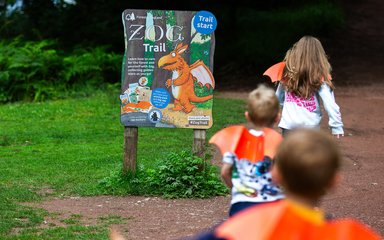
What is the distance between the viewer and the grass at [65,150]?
729cm

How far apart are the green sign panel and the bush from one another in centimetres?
42

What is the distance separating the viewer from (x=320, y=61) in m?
6.39

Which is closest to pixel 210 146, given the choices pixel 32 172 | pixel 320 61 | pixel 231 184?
pixel 32 172

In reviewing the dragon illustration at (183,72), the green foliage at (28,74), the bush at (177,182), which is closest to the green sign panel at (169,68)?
the dragon illustration at (183,72)

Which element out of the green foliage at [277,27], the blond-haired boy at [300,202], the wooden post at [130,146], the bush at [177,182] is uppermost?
the green foliage at [277,27]

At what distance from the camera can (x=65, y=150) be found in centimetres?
1155

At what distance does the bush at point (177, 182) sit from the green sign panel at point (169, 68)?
0.42 metres

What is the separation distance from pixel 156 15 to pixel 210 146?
357 centimetres

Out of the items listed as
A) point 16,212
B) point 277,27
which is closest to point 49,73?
point 277,27

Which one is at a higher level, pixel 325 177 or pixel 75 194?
pixel 325 177

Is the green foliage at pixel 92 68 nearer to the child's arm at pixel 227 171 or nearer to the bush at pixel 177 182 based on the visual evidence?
the bush at pixel 177 182

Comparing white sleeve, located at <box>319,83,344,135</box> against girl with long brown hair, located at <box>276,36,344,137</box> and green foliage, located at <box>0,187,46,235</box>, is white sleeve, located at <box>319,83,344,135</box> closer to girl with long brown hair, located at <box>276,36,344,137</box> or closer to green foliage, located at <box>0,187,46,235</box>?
girl with long brown hair, located at <box>276,36,344,137</box>

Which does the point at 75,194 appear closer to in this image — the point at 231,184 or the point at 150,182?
the point at 150,182

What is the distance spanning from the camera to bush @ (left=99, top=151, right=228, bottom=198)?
8.54 metres
